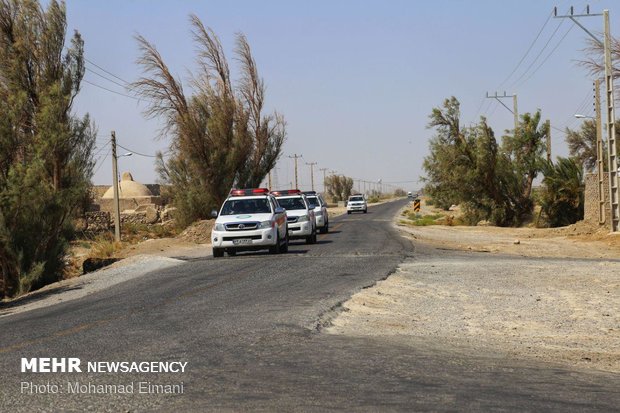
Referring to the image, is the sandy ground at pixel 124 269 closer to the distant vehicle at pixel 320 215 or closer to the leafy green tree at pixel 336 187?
the distant vehicle at pixel 320 215

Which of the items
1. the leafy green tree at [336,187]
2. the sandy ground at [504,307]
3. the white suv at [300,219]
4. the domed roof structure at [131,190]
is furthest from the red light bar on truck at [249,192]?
the leafy green tree at [336,187]

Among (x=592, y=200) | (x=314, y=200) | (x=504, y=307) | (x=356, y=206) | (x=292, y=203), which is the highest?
(x=314, y=200)

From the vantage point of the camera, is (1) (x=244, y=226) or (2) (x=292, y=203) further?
(2) (x=292, y=203)

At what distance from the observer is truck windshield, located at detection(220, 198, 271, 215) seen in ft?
88.2

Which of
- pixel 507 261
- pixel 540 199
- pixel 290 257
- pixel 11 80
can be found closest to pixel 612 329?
pixel 507 261

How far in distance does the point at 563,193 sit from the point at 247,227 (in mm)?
25429

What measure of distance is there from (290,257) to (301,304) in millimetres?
11008

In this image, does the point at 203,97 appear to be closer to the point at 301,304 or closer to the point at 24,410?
the point at 301,304

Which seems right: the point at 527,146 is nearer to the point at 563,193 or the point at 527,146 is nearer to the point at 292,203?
the point at 563,193

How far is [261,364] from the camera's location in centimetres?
870

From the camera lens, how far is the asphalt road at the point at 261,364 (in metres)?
7.07

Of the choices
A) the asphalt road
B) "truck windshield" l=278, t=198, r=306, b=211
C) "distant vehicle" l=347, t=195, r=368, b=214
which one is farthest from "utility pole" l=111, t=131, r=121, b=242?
"distant vehicle" l=347, t=195, r=368, b=214

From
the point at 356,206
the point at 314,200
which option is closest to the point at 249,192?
the point at 314,200

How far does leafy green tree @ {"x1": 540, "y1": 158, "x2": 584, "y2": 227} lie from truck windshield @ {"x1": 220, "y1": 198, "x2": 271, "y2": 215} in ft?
77.9
